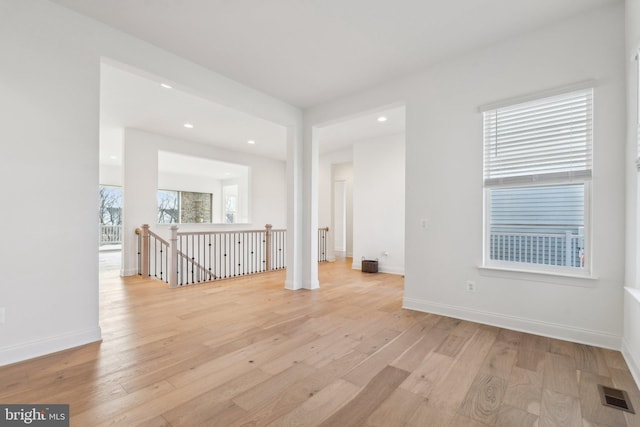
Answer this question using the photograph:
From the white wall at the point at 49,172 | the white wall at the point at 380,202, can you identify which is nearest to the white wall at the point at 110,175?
the white wall at the point at 380,202

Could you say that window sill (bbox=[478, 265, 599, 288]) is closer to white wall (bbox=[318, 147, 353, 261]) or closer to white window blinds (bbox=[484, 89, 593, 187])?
white window blinds (bbox=[484, 89, 593, 187])

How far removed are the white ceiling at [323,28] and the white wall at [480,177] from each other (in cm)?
22

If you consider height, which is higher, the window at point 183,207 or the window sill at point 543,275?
the window at point 183,207

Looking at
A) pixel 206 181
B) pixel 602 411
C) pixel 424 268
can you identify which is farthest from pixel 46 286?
pixel 206 181

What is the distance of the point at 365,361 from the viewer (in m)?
2.26

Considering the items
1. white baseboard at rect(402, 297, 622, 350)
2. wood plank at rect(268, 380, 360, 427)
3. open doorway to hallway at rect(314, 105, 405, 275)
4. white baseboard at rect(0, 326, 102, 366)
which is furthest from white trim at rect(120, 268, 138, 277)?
wood plank at rect(268, 380, 360, 427)

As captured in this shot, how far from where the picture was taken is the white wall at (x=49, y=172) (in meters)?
2.25

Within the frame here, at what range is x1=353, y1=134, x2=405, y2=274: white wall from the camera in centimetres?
612

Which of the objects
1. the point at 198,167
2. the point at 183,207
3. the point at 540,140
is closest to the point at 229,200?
the point at 183,207

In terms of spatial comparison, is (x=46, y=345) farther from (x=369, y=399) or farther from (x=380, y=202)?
(x=380, y=202)

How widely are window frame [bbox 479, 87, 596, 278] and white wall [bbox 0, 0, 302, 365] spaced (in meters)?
3.81

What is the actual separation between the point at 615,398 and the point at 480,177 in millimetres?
2011

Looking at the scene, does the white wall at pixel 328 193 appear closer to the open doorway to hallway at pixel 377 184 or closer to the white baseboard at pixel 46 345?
the open doorway to hallway at pixel 377 184

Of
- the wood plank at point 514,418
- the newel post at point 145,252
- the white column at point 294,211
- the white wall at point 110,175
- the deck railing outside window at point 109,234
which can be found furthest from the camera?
the deck railing outside window at point 109,234
